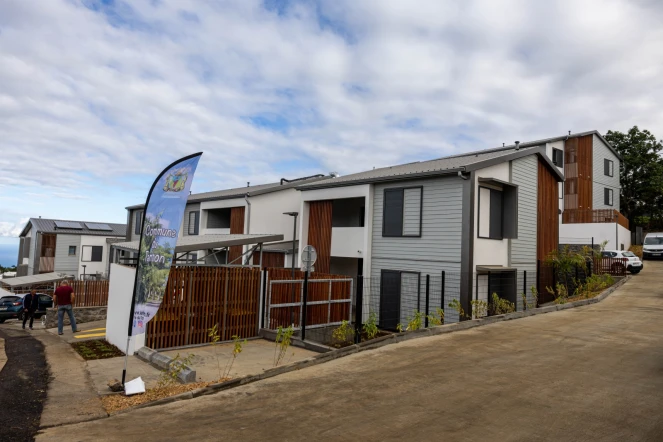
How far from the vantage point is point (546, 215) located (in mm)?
18297

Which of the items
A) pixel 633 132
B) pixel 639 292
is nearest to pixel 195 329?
pixel 639 292

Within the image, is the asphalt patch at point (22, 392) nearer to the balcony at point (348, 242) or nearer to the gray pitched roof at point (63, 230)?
the balcony at point (348, 242)

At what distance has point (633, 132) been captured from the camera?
38031mm

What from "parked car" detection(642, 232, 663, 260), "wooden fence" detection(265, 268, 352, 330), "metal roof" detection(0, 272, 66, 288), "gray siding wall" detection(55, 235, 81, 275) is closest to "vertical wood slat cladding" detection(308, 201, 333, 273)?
"wooden fence" detection(265, 268, 352, 330)

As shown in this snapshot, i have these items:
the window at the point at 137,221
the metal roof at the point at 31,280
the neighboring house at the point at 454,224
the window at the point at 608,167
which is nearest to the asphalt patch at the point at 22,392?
the neighboring house at the point at 454,224

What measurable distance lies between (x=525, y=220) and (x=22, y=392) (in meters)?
15.8

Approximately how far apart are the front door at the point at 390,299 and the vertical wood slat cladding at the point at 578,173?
24.2 m

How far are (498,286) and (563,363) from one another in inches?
322

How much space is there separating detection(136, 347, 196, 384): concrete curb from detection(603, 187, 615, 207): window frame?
36.1 metres

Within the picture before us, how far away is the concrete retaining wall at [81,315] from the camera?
56.4 feet

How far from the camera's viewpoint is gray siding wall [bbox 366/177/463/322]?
14500 millimetres

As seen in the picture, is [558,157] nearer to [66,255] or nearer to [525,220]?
[525,220]

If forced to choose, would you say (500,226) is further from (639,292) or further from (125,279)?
(125,279)

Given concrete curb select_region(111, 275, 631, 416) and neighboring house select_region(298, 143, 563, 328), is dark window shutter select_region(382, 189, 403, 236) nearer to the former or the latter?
neighboring house select_region(298, 143, 563, 328)
